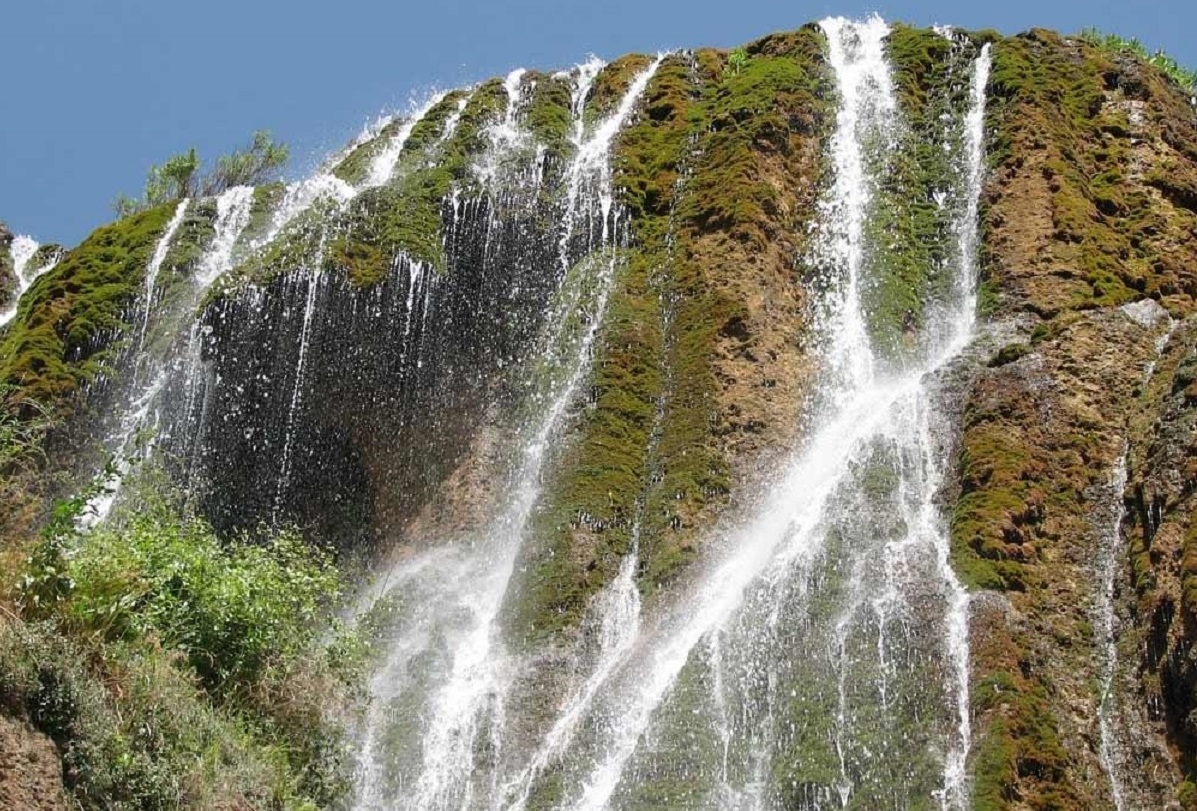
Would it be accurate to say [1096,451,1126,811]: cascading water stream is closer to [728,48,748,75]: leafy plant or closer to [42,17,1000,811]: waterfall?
[42,17,1000,811]: waterfall

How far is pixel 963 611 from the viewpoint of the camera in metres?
13.6

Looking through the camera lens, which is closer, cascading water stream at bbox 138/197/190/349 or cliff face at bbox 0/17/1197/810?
cliff face at bbox 0/17/1197/810

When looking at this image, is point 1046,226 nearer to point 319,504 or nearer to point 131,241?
point 319,504

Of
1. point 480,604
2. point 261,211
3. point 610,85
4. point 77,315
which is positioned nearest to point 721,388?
point 480,604

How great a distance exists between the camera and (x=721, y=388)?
1897cm

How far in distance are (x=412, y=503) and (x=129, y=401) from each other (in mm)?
4924

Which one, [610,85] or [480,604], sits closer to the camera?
[480,604]

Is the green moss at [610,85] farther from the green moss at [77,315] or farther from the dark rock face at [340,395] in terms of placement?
the green moss at [77,315]

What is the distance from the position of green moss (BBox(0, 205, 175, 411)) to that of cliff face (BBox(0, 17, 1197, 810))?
7cm

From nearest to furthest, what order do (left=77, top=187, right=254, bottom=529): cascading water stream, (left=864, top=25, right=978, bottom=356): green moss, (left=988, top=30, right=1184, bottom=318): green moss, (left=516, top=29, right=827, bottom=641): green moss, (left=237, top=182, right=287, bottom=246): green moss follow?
(left=516, top=29, right=827, bottom=641): green moss < (left=988, top=30, right=1184, bottom=318): green moss < (left=864, top=25, right=978, bottom=356): green moss < (left=77, top=187, right=254, bottom=529): cascading water stream < (left=237, top=182, right=287, bottom=246): green moss

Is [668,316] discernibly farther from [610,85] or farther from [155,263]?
[155,263]

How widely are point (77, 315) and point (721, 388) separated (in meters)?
10.6

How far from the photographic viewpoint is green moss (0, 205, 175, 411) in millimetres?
21578

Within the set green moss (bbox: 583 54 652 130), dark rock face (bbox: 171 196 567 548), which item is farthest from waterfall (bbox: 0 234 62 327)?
green moss (bbox: 583 54 652 130)
